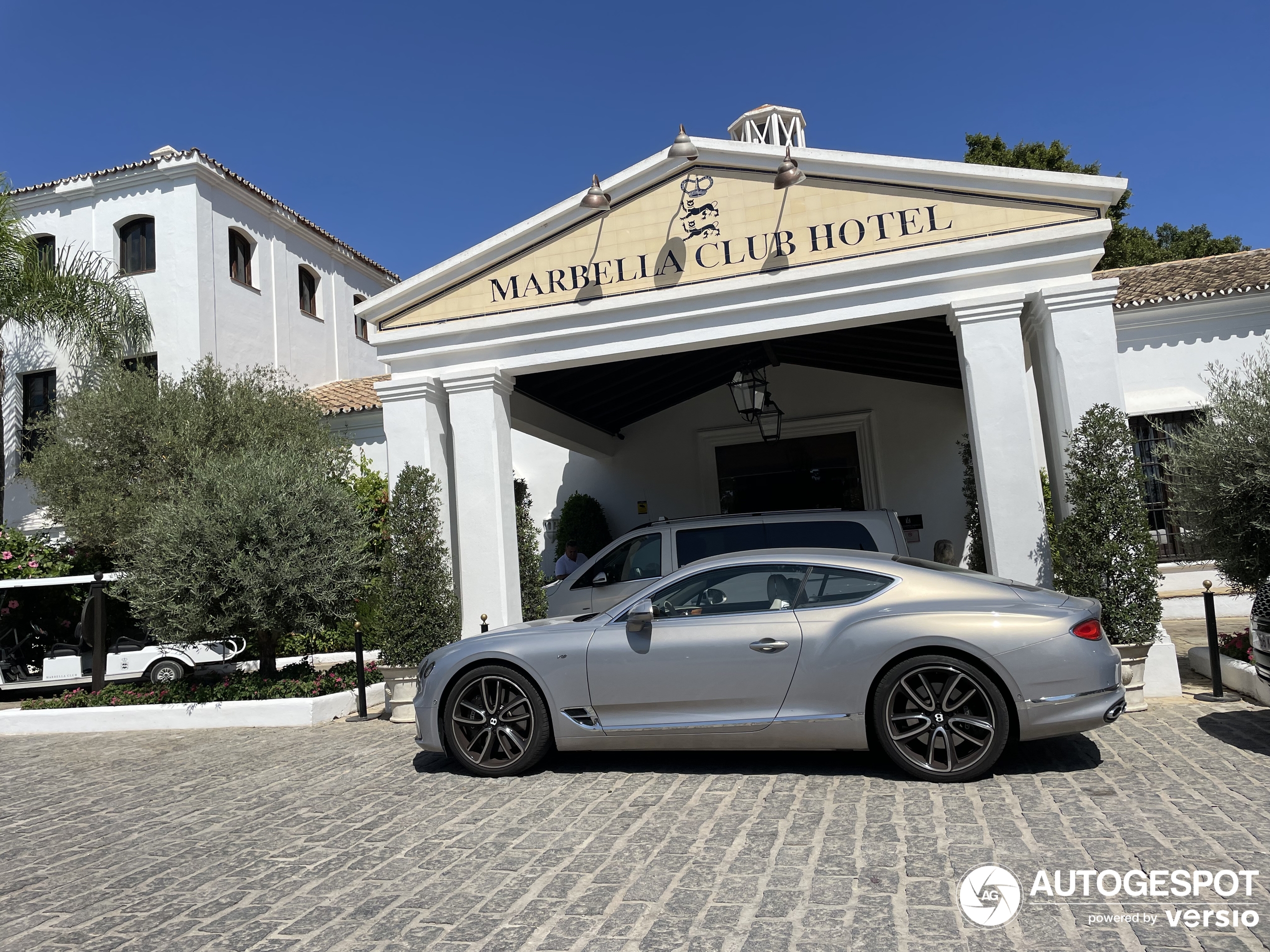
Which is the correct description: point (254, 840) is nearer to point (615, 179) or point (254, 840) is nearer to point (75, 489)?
point (615, 179)

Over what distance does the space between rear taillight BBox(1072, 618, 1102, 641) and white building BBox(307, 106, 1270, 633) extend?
2579mm

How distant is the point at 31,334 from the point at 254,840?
1827 centimetres

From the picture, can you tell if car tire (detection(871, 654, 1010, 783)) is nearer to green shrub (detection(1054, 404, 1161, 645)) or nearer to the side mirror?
the side mirror

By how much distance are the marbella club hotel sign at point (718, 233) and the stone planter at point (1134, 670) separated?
3.80 metres

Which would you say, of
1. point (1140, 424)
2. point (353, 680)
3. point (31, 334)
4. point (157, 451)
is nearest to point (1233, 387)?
point (1140, 424)

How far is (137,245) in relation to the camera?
61.5ft

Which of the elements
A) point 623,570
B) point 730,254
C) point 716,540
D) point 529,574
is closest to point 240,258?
point 529,574

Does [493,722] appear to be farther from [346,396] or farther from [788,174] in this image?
[346,396]

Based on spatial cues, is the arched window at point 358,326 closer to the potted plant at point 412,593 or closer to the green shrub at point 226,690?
the green shrub at point 226,690

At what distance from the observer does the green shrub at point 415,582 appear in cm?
857

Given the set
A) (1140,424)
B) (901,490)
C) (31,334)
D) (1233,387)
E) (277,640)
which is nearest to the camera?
(1233,387)

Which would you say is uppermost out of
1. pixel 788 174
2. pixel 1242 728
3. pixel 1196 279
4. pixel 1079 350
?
pixel 1196 279

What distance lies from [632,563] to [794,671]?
461 cm

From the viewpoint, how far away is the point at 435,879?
4004 mm
